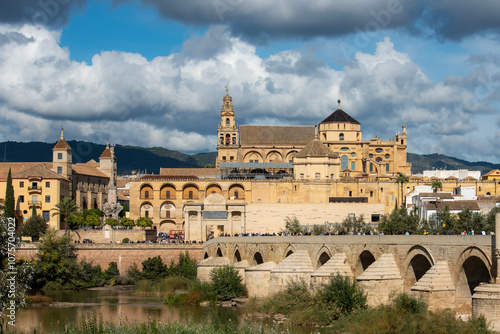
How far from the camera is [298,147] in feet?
368

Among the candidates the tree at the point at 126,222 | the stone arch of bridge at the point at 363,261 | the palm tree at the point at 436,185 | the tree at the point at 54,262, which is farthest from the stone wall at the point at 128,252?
the palm tree at the point at 436,185

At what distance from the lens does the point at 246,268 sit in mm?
56594

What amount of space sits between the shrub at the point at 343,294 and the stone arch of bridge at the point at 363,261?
1745 millimetres

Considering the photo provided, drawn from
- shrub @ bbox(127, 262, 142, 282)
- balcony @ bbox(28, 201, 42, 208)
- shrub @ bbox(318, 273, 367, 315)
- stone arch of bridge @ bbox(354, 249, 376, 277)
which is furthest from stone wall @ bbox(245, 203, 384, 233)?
shrub @ bbox(318, 273, 367, 315)

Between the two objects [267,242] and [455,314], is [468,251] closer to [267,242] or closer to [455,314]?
[455,314]

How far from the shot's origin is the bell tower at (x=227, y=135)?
365 feet

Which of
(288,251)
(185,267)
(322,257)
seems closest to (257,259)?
(288,251)

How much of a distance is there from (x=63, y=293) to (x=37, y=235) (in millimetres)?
16044

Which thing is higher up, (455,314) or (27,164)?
(27,164)

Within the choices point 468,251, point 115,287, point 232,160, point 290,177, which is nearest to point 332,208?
point 290,177

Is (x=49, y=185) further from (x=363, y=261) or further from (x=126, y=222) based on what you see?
(x=363, y=261)

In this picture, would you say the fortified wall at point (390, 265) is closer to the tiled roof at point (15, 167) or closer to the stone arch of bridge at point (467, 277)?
the stone arch of bridge at point (467, 277)

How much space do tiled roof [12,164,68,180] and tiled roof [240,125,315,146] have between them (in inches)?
1179

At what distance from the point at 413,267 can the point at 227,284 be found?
17779 mm
